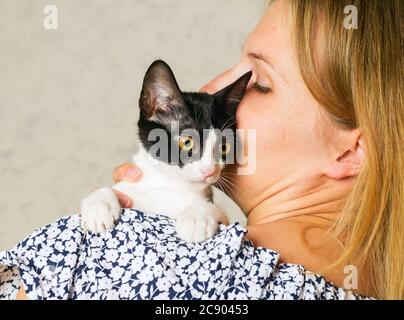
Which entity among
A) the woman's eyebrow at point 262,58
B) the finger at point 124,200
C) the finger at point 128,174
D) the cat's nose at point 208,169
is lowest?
the finger at point 124,200

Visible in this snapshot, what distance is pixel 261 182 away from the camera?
1426 millimetres

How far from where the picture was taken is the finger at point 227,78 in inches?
59.1

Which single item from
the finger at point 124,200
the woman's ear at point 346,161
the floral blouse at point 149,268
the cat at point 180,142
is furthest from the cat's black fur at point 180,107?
the floral blouse at point 149,268

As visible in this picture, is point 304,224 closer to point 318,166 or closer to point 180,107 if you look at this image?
point 318,166

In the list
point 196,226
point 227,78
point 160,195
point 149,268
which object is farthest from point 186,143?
point 149,268

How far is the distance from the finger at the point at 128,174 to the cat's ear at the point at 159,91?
0.48ft

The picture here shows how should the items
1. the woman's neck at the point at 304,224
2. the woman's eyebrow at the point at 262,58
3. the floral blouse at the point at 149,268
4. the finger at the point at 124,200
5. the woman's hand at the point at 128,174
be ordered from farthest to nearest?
the woman's hand at the point at 128,174
the finger at the point at 124,200
the woman's eyebrow at the point at 262,58
the woman's neck at the point at 304,224
the floral blouse at the point at 149,268

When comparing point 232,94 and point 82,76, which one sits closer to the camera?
point 232,94

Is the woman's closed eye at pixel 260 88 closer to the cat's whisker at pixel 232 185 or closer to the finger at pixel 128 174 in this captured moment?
the cat's whisker at pixel 232 185

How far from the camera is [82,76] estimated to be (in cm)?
258

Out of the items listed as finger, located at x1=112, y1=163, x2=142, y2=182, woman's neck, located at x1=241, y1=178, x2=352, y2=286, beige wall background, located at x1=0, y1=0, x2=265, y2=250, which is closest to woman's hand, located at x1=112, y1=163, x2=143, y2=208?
finger, located at x1=112, y1=163, x2=142, y2=182

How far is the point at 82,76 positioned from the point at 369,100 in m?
1.58

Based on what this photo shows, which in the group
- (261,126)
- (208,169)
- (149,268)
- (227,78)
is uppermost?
(227,78)
